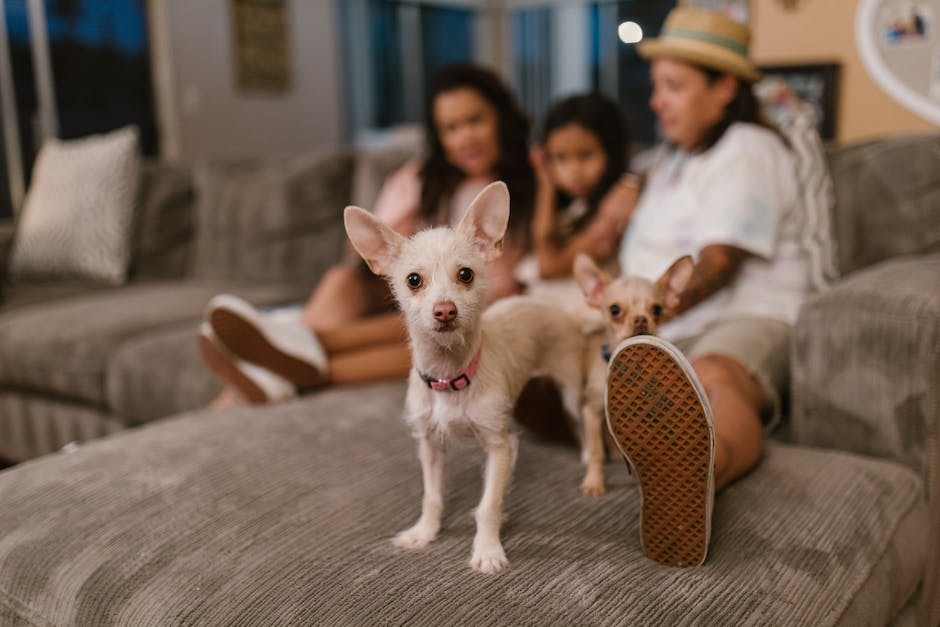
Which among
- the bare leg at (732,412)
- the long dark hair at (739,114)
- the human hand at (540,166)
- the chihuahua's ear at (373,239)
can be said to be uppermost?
the long dark hair at (739,114)

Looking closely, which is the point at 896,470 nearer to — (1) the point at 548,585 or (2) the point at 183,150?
(1) the point at 548,585

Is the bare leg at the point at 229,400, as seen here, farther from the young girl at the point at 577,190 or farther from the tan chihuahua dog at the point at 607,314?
the tan chihuahua dog at the point at 607,314

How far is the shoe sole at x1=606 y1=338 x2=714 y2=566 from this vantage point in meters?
0.89

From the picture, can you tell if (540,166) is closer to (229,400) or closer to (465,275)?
(229,400)

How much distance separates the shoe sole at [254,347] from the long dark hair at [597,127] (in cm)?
72

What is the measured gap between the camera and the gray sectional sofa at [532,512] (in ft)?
2.98

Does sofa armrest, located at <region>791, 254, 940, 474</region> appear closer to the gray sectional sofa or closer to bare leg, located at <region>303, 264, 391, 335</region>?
the gray sectional sofa

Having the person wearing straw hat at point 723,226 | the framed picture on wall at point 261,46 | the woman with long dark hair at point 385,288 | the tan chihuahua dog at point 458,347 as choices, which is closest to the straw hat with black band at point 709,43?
the person wearing straw hat at point 723,226

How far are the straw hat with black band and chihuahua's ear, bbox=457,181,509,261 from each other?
853 mm

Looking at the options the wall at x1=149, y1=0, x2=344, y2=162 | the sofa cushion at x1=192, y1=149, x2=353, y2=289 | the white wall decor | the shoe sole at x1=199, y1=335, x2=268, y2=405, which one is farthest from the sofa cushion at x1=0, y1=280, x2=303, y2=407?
the wall at x1=149, y1=0, x2=344, y2=162

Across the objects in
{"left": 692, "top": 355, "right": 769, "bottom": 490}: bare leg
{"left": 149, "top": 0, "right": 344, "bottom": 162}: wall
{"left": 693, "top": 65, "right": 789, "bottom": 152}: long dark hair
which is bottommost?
{"left": 692, "top": 355, "right": 769, "bottom": 490}: bare leg

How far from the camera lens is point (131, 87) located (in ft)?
16.1

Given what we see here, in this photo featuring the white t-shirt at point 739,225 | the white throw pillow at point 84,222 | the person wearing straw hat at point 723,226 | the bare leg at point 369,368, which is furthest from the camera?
the white throw pillow at point 84,222

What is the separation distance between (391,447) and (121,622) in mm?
522
